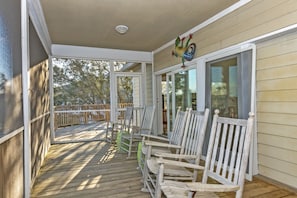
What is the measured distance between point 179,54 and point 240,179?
340 centimetres

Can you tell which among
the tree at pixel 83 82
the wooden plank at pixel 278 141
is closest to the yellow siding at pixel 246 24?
the wooden plank at pixel 278 141

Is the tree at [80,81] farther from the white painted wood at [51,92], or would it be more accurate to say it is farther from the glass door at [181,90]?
the glass door at [181,90]

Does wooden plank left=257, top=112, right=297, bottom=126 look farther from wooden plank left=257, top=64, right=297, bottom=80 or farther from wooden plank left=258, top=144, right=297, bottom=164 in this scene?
wooden plank left=257, top=64, right=297, bottom=80

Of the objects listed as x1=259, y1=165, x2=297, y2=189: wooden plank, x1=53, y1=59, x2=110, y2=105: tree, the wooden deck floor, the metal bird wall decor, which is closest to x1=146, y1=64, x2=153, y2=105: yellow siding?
x1=53, y1=59, x2=110, y2=105: tree

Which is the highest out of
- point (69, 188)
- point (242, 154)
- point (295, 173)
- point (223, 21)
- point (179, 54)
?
point (223, 21)

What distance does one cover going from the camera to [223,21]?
128 inches

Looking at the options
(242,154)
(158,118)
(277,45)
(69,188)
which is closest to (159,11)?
(277,45)

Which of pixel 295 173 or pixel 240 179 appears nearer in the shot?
pixel 240 179

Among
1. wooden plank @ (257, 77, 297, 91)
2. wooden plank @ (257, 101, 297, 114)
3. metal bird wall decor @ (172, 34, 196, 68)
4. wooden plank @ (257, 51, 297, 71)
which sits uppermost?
metal bird wall decor @ (172, 34, 196, 68)

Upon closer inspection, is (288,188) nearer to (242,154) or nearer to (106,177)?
(242,154)

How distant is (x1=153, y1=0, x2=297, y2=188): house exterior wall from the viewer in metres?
2.37

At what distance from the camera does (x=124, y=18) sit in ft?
11.5

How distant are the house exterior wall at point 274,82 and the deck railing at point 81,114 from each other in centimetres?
371

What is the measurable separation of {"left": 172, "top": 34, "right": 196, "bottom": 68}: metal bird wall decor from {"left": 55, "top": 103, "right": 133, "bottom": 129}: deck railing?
2198mm
